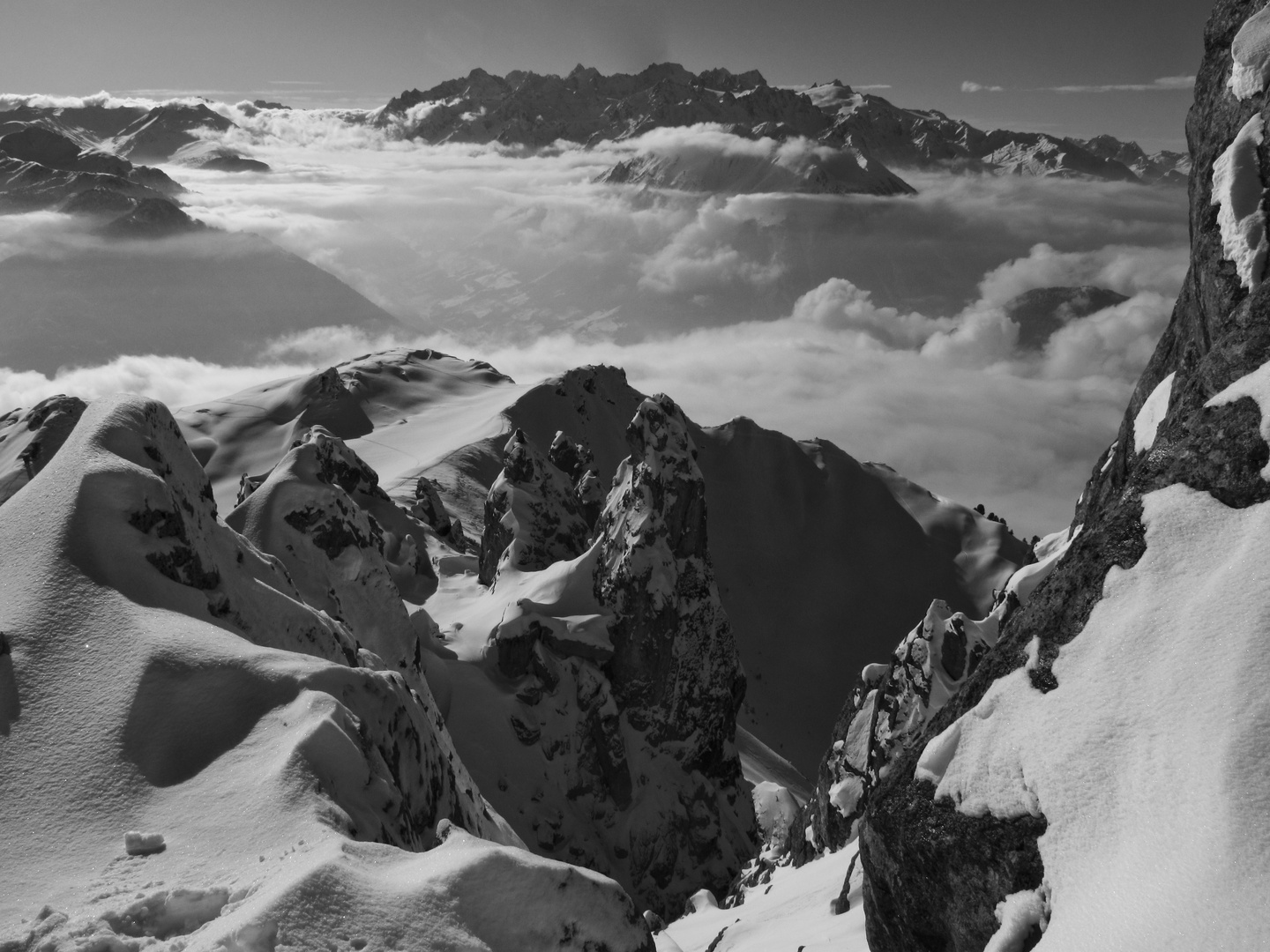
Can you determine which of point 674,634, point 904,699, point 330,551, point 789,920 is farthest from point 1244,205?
point 674,634

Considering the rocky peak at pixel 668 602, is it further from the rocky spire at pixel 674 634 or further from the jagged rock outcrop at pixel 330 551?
the jagged rock outcrop at pixel 330 551

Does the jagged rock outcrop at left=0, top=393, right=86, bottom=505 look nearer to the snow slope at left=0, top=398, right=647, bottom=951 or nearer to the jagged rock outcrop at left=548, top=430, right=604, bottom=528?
the snow slope at left=0, top=398, right=647, bottom=951

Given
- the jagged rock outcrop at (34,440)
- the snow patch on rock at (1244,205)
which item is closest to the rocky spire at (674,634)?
the jagged rock outcrop at (34,440)

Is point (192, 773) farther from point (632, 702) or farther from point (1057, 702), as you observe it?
point (632, 702)

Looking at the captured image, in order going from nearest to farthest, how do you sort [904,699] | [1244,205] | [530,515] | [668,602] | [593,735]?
[1244,205] < [904,699] < [593,735] < [668,602] < [530,515]

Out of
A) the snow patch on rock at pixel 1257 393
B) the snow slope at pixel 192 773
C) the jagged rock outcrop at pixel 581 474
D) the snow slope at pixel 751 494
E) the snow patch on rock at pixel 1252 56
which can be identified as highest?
the snow patch on rock at pixel 1252 56

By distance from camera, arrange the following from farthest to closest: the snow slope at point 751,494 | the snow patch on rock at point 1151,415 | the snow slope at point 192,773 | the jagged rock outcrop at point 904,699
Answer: the snow slope at point 751,494 < the jagged rock outcrop at point 904,699 < the snow patch on rock at point 1151,415 < the snow slope at point 192,773

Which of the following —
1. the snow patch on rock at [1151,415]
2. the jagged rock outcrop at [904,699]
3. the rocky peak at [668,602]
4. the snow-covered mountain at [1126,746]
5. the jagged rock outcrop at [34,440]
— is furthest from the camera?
the rocky peak at [668,602]
